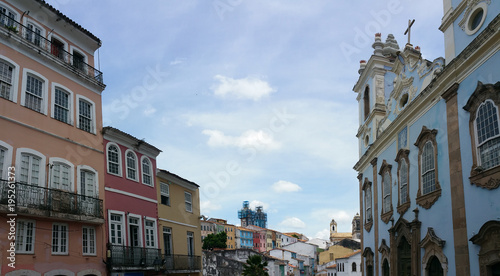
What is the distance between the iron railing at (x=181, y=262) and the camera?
74.8 feet

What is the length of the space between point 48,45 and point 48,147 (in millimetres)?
3894

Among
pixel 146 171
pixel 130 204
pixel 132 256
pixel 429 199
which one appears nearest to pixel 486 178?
pixel 429 199

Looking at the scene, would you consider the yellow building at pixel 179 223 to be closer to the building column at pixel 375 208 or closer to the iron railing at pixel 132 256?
the iron railing at pixel 132 256

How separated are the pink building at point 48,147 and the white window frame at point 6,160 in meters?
0.03

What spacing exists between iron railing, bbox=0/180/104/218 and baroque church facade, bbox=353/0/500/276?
12.1 m

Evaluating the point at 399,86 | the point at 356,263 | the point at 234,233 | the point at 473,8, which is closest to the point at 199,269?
the point at 399,86

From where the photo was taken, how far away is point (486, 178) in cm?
1284

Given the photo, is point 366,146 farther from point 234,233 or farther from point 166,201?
point 234,233

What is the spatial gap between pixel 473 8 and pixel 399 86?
7.06 meters

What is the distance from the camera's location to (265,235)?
116m

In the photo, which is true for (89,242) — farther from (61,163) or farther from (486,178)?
(486,178)

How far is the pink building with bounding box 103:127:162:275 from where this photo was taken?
1912 centimetres

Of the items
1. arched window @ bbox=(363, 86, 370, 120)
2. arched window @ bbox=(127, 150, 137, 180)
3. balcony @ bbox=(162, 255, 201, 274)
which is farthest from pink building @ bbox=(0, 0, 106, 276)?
arched window @ bbox=(363, 86, 370, 120)

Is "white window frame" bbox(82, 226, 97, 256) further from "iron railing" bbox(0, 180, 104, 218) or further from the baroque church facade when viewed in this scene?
→ the baroque church facade
